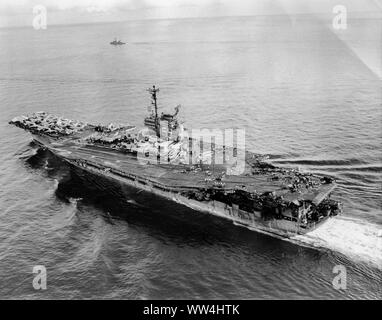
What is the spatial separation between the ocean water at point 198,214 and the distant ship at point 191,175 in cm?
137

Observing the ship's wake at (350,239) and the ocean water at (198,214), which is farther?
the ship's wake at (350,239)

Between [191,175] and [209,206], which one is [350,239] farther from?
[191,175]

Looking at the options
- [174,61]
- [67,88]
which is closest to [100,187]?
[67,88]

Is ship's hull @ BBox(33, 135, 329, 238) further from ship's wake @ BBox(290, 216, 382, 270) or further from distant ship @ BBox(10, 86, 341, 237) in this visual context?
ship's wake @ BBox(290, 216, 382, 270)

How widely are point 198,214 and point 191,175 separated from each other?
12.4 ft

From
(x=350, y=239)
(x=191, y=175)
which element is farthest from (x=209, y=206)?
(x=350, y=239)

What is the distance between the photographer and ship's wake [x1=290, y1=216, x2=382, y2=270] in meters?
26.7

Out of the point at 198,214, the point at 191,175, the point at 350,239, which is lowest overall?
the point at 350,239

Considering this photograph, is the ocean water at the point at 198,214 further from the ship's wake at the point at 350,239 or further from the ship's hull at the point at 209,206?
the ship's hull at the point at 209,206

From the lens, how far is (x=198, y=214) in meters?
33.8

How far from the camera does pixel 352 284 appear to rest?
24672 mm

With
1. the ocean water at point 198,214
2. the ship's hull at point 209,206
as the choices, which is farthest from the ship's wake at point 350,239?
the ship's hull at point 209,206

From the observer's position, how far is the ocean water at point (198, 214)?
25547 millimetres
